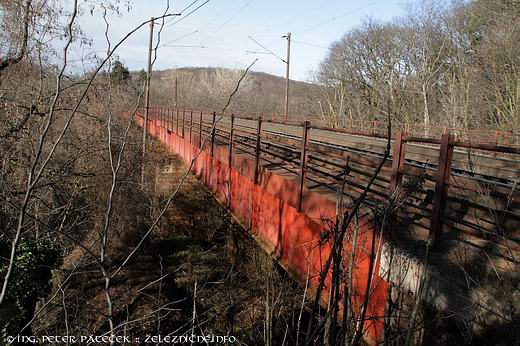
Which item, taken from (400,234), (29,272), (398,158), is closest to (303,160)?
(398,158)

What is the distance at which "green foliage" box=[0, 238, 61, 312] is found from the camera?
8.45 metres

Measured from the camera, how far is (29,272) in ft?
29.4

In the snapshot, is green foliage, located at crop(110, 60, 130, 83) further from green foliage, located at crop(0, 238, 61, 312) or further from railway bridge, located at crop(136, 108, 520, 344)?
green foliage, located at crop(0, 238, 61, 312)

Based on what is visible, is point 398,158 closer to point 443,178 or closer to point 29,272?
point 443,178

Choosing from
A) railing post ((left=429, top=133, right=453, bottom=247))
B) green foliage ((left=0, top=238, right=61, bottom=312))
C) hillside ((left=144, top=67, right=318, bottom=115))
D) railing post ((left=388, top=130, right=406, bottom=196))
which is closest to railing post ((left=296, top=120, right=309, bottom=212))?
railing post ((left=388, top=130, right=406, bottom=196))

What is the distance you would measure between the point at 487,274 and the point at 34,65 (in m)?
11.0

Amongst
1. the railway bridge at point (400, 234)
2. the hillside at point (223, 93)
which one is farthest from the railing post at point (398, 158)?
the hillside at point (223, 93)

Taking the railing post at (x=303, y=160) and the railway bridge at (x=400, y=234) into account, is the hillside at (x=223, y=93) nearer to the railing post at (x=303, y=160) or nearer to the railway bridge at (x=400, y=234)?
the railway bridge at (x=400, y=234)

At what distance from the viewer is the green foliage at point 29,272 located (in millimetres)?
8445

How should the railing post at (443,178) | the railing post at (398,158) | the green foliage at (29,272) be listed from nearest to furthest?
the railing post at (443,178) < the railing post at (398,158) < the green foliage at (29,272)

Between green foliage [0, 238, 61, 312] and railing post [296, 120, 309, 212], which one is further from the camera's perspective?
green foliage [0, 238, 61, 312]

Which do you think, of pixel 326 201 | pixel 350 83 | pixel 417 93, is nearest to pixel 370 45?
pixel 350 83

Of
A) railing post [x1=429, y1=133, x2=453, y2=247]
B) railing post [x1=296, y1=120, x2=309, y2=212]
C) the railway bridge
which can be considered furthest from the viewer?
railing post [x1=296, y1=120, x2=309, y2=212]

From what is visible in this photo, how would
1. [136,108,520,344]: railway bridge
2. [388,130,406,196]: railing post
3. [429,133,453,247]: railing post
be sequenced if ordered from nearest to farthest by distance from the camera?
1. [136,108,520,344]: railway bridge
2. [429,133,453,247]: railing post
3. [388,130,406,196]: railing post
